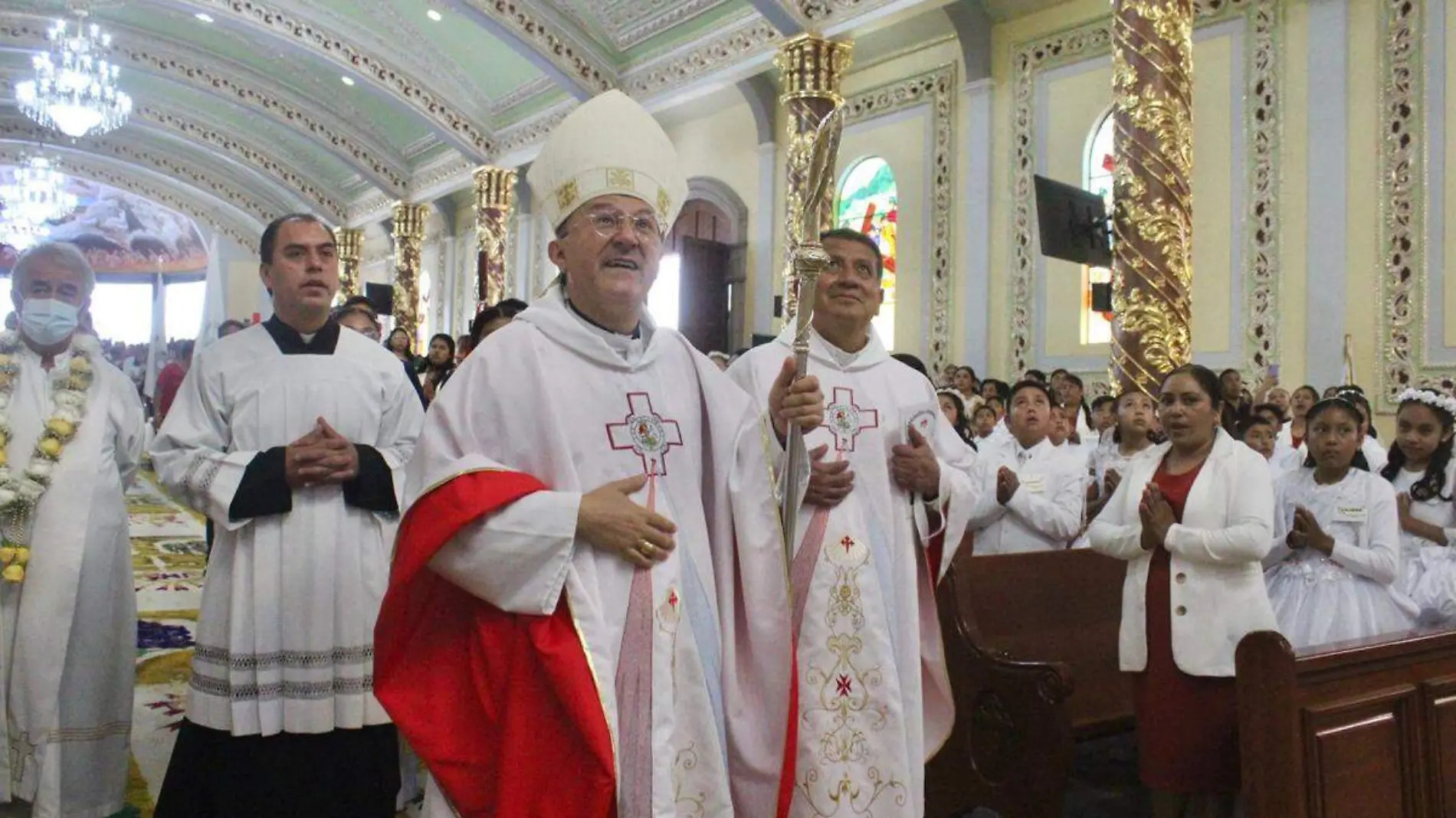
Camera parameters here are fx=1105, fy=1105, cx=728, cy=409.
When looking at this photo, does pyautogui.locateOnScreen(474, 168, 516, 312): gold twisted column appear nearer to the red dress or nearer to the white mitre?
the red dress

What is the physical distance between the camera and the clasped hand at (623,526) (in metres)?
1.90

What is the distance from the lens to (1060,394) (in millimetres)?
8141

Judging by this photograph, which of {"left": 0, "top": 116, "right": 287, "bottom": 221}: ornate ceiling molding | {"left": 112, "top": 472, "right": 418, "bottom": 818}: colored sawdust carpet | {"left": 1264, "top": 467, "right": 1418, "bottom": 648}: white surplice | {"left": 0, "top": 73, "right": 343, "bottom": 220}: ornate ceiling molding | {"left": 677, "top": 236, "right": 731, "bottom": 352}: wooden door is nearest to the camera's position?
{"left": 1264, "top": 467, "right": 1418, "bottom": 648}: white surplice

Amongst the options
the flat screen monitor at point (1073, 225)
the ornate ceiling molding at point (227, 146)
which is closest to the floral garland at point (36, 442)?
the flat screen monitor at point (1073, 225)

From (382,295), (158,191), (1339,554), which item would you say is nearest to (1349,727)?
(1339,554)

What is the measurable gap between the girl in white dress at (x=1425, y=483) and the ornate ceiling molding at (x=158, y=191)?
26.7m

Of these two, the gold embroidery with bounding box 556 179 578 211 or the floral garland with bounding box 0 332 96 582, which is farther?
the floral garland with bounding box 0 332 96 582

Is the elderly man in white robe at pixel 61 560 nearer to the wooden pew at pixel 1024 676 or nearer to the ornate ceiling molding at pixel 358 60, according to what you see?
the wooden pew at pixel 1024 676

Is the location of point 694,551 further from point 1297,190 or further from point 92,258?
point 92,258

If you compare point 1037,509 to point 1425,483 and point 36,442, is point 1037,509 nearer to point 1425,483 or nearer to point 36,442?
point 1425,483

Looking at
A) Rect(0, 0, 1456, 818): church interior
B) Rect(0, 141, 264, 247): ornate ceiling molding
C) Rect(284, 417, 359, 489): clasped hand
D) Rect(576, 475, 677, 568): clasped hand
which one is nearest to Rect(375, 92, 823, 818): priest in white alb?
Rect(576, 475, 677, 568): clasped hand

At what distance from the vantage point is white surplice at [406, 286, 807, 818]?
6.22ft

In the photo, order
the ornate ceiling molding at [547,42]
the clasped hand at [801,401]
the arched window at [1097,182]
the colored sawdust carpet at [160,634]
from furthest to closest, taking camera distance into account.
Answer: the ornate ceiling molding at [547,42] < the arched window at [1097,182] < the colored sawdust carpet at [160,634] < the clasped hand at [801,401]

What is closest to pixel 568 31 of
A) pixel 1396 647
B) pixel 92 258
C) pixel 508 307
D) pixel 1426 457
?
pixel 508 307
